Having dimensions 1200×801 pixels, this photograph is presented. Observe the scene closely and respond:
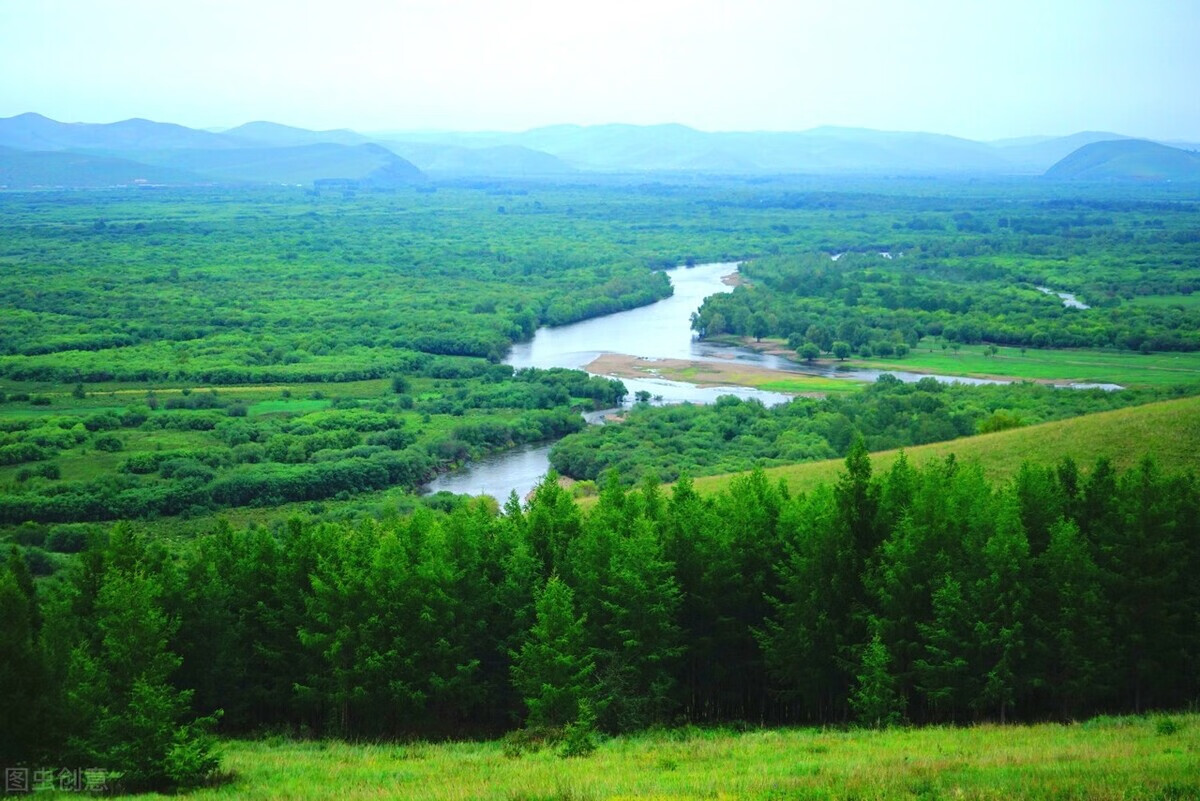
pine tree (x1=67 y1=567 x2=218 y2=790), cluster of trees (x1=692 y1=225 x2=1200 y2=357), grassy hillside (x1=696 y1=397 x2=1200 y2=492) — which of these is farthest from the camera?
cluster of trees (x1=692 y1=225 x2=1200 y2=357)

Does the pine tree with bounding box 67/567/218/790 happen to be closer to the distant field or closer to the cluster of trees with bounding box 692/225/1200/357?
the distant field

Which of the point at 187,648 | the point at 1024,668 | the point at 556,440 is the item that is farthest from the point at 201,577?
the point at 556,440

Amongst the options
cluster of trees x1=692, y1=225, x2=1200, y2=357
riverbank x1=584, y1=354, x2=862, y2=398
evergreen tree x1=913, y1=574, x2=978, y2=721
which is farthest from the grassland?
evergreen tree x1=913, y1=574, x2=978, y2=721

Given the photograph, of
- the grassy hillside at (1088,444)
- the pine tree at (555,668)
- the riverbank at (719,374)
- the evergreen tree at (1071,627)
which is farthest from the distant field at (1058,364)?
the pine tree at (555,668)

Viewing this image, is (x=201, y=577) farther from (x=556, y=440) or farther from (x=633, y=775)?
(x=556, y=440)

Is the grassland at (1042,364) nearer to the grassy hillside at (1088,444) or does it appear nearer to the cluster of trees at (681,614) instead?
Answer: the grassy hillside at (1088,444)

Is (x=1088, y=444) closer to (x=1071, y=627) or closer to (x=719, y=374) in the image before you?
(x=1071, y=627)

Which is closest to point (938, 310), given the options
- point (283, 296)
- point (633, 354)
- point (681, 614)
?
point (633, 354)
